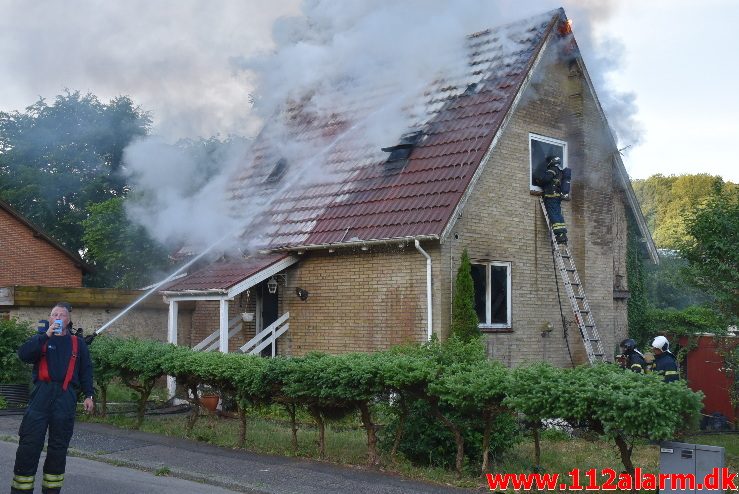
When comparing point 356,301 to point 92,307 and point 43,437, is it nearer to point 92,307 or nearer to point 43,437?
point 92,307

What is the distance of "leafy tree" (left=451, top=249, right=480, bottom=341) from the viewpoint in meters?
13.7

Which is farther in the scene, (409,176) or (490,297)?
(409,176)

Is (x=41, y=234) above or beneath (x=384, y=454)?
above

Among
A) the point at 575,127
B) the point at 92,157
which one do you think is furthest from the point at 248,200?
the point at 92,157

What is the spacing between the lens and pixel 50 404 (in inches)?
308

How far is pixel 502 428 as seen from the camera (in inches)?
385

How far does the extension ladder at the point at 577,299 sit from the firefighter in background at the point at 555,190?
11 cm

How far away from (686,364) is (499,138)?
21.9 feet

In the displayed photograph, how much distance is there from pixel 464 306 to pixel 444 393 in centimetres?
485

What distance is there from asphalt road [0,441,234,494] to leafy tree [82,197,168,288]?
11323mm

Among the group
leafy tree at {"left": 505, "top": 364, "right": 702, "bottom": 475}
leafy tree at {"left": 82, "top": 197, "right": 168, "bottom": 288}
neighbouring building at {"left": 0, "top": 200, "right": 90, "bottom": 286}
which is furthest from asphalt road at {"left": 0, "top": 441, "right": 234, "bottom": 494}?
neighbouring building at {"left": 0, "top": 200, "right": 90, "bottom": 286}

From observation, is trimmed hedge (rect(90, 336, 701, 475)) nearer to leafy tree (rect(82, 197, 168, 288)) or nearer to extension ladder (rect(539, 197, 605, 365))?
extension ladder (rect(539, 197, 605, 365))

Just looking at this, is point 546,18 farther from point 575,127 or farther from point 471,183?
point 471,183

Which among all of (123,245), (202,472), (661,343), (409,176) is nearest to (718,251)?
(661,343)
